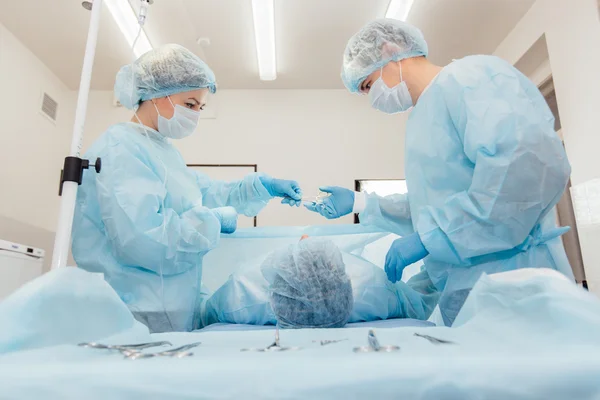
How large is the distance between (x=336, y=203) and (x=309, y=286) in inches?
21.3

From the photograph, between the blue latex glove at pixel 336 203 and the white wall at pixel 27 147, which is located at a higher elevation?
the white wall at pixel 27 147

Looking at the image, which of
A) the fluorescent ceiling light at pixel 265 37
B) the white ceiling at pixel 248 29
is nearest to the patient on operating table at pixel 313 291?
the fluorescent ceiling light at pixel 265 37

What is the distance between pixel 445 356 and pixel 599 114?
2181mm

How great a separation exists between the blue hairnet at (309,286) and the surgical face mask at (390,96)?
1.75 ft

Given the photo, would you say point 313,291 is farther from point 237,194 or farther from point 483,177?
point 237,194

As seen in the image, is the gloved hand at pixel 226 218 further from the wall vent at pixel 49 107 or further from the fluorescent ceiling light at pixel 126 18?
the wall vent at pixel 49 107

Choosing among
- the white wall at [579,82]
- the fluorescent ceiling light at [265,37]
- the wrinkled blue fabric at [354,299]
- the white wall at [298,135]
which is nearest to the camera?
the wrinkled blue fabric at [354,299]

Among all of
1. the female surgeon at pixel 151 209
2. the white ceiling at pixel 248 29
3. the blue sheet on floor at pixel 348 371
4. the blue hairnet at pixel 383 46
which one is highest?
the white ceiling at pixel 248 29

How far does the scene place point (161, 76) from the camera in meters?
1.40

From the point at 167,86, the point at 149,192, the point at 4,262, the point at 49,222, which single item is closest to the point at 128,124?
the point at 167,86

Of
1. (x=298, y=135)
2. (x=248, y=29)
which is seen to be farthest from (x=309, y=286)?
(x=298, y=135)

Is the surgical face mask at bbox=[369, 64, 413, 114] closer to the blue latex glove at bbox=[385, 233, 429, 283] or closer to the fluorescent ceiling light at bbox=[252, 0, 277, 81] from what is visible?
the blue latex glove at bbox=[385, 233, 429, 283]

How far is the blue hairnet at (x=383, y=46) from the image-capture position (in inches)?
51.7

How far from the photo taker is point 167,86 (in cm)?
142
